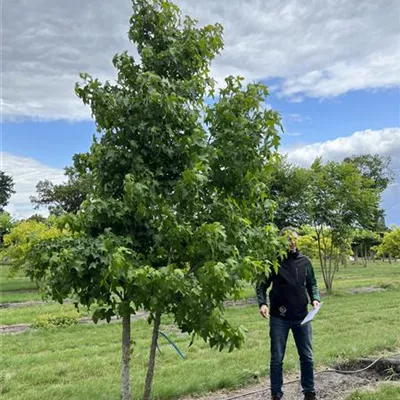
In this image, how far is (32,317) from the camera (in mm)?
12312

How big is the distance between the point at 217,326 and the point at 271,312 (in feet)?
4.99

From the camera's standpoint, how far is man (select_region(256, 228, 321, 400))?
4.81 metres

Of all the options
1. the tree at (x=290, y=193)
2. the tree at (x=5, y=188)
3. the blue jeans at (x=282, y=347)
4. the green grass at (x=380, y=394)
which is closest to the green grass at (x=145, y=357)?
the blue jeans at (x=282, y=347)

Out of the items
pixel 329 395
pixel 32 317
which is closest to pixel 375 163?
pixel 32 317

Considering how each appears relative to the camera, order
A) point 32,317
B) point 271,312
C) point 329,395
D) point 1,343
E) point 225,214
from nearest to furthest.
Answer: point 225,214 → point 271,312 → point 329,395 → point 1,343 → point 32,317

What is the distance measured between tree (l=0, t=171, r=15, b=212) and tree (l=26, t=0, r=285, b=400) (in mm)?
46492

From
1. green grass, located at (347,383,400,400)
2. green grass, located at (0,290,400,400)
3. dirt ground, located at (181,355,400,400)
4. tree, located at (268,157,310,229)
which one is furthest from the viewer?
tree, located at (268,157,310,229)

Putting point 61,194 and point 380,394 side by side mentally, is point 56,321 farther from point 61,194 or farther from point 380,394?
point 61,194

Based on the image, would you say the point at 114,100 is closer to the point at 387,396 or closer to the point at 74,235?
the point at 74,235

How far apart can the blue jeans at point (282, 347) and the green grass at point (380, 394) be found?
0.57m

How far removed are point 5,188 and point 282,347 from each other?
47.8 m

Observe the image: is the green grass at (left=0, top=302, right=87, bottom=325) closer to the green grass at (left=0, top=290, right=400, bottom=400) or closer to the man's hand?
the green grass at (left=0, top=290, right=400, bottom=400)

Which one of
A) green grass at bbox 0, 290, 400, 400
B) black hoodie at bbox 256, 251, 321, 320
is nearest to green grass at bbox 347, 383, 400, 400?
black hoodie at bbox 256, 251, 321, 320

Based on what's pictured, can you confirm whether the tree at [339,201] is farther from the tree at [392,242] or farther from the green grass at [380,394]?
the tree at [392,242]
